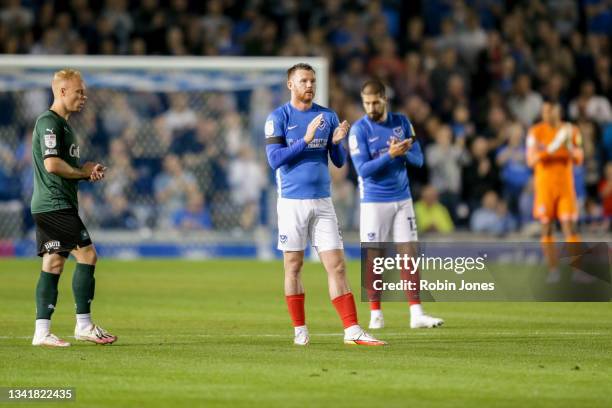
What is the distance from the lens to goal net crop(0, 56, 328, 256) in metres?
25.1

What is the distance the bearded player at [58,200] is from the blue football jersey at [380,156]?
3.17m

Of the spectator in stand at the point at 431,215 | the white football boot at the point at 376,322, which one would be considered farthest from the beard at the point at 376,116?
the spectator in stand at the point at 431,215

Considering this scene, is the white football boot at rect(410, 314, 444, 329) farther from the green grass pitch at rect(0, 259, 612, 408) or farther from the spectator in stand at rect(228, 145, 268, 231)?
the spectator in stand at rect(228, 145, 268, 231)

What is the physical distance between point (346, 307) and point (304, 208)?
0.90 metres

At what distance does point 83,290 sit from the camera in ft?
37.9

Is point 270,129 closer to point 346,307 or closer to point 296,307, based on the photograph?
point 296,307

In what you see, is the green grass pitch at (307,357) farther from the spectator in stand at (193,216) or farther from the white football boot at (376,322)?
the spectator in stand at (193,216)

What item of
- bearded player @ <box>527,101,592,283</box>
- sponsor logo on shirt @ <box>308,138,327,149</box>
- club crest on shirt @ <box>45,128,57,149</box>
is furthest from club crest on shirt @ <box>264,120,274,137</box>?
bearded player @ <box>527,101,592,283</box>

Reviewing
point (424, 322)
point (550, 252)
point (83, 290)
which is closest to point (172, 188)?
point (550, 252)

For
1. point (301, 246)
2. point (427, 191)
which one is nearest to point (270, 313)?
point (301, 246)

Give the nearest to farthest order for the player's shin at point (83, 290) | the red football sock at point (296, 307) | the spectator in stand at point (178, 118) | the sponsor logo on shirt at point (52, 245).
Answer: the sponsor logo on shirt at point (52, 245) < the red football sock at point (296, 307) < the player's shin at point (83, 290) < the spectator in stand at point (178, 118)

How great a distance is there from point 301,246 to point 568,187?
9212mm

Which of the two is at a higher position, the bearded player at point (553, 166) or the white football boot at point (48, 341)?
the bearded player at point (553, 166)

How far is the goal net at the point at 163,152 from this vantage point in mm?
25141
